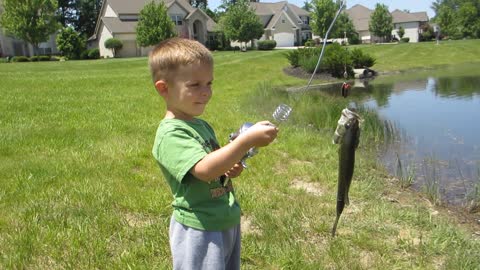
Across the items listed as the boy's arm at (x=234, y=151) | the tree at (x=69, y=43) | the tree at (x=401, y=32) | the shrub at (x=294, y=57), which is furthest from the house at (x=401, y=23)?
the boy's arm at (x=234, y=151)

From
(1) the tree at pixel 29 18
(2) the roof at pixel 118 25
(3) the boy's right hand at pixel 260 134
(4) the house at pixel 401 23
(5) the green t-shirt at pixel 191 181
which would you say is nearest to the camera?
(3) the boy's right hand at pixel 260 134

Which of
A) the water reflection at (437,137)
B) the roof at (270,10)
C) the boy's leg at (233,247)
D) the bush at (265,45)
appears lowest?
the water reflection at (437,137)

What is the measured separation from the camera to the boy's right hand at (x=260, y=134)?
6.22ft

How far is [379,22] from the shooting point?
6538 cm

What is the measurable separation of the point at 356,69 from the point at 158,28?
23.7 meters

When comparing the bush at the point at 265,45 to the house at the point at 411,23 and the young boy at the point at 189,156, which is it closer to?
the house at the point at 411,23

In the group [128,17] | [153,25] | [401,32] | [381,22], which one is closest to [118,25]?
[128,17]

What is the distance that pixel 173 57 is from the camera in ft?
7.18

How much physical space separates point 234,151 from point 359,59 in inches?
938

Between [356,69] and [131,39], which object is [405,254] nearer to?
[356,69]

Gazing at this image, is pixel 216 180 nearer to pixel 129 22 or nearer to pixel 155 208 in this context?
pixel 155 208

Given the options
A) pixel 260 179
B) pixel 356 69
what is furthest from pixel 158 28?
pixel 260 179

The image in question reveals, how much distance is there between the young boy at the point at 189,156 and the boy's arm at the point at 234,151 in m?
0.06

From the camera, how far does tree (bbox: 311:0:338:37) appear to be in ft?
170
